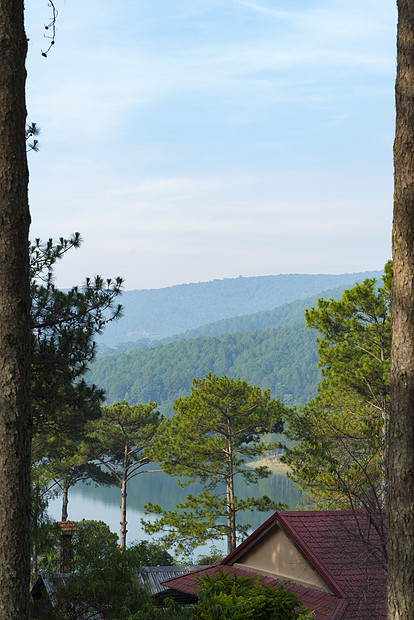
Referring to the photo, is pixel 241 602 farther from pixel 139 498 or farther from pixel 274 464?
pixel 274 464

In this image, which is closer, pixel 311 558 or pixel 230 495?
pixel 311 558

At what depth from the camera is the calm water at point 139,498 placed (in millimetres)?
52438

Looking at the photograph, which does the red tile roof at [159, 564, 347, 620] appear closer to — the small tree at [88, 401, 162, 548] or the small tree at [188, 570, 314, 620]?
the small tree at [188, 570, 314, 620]

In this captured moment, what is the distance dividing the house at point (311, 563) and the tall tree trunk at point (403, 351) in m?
3.88

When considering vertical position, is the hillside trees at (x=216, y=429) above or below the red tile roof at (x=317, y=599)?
above

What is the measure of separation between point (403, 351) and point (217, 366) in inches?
6381

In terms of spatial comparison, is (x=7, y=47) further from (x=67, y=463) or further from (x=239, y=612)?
(x=67, y=463)

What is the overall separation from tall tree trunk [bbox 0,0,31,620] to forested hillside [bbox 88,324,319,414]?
122082 millimetres

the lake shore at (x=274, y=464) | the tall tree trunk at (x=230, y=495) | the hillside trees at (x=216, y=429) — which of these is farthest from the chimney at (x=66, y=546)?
the lake shore at (x=274, y=464)

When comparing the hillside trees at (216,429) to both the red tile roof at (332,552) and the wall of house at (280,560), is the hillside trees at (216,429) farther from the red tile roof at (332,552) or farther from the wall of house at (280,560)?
the red tile roof at (332,552)

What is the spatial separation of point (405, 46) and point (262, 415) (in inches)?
729

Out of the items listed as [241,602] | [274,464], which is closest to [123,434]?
[241,602]

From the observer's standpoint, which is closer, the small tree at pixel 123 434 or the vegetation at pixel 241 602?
the vegetation at pixel 241 602

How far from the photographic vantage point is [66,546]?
6633 mm
